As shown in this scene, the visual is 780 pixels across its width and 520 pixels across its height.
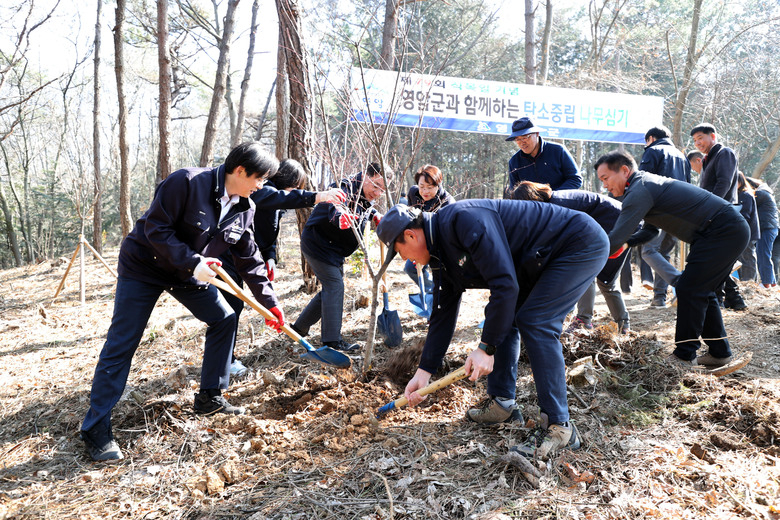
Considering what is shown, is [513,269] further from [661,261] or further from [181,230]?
[661,261]

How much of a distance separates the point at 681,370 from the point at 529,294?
157 cm

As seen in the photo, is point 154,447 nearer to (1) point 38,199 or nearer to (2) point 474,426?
(2) point 474,426

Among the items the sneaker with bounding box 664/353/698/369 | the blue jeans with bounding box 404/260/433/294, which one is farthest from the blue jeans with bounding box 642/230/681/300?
the blue jeans with bounding box 404/260/433/294

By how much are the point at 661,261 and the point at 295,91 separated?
4.62 metres

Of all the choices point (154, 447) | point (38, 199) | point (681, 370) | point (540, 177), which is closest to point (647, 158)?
point (540, 177)

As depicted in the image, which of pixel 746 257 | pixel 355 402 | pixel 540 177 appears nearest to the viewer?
pixel 355 402

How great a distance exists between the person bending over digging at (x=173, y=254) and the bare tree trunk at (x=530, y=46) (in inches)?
382

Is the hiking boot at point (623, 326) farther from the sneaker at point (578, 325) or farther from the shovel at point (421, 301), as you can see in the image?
the shovel at point (421, 301)

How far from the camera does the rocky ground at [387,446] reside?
2.24m

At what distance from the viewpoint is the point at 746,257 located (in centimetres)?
654

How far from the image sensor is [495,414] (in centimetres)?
286

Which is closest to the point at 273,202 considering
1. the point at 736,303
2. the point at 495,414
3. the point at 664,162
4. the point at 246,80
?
the point at 495,414

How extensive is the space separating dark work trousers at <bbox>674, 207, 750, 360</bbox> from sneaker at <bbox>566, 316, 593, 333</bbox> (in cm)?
72

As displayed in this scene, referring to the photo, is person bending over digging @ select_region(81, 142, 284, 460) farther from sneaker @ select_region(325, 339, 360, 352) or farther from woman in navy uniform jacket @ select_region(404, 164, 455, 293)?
woman in navy uniform jacket @ select_region(404, 164, 455, 293)
